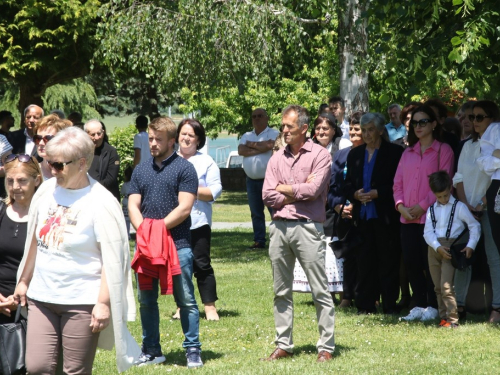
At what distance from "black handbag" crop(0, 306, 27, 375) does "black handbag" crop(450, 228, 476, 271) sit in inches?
166

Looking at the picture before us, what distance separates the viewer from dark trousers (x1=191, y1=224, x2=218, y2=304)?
8.41 m

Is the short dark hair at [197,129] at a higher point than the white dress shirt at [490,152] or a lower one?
higher

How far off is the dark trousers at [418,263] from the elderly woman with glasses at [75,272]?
414 centimetres

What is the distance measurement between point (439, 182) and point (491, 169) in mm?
495

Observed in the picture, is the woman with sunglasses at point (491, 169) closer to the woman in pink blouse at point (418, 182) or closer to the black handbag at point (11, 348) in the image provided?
the woman in pink blouse at point (418, 182)

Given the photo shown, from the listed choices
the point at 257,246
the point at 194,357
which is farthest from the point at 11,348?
the point at 257,246

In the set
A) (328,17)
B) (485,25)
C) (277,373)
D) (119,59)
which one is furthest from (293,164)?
(119,59)

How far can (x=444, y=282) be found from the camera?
8.24m

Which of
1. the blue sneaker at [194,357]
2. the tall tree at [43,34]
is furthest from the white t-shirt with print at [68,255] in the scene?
the tall tree at [43,34]

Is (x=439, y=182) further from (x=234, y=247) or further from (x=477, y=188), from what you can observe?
(x=234, y=247)

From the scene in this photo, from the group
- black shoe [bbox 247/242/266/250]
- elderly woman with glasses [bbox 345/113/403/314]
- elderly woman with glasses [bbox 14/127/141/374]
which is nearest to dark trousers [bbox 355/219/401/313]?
elderly woman with glasses [bbox 345/113/403/314]

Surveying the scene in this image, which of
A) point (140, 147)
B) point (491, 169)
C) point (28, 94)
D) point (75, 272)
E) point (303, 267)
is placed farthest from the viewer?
point (28, 94)

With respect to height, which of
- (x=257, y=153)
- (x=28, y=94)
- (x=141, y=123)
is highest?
(x=28, y=94)

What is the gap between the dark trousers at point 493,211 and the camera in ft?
26.4
